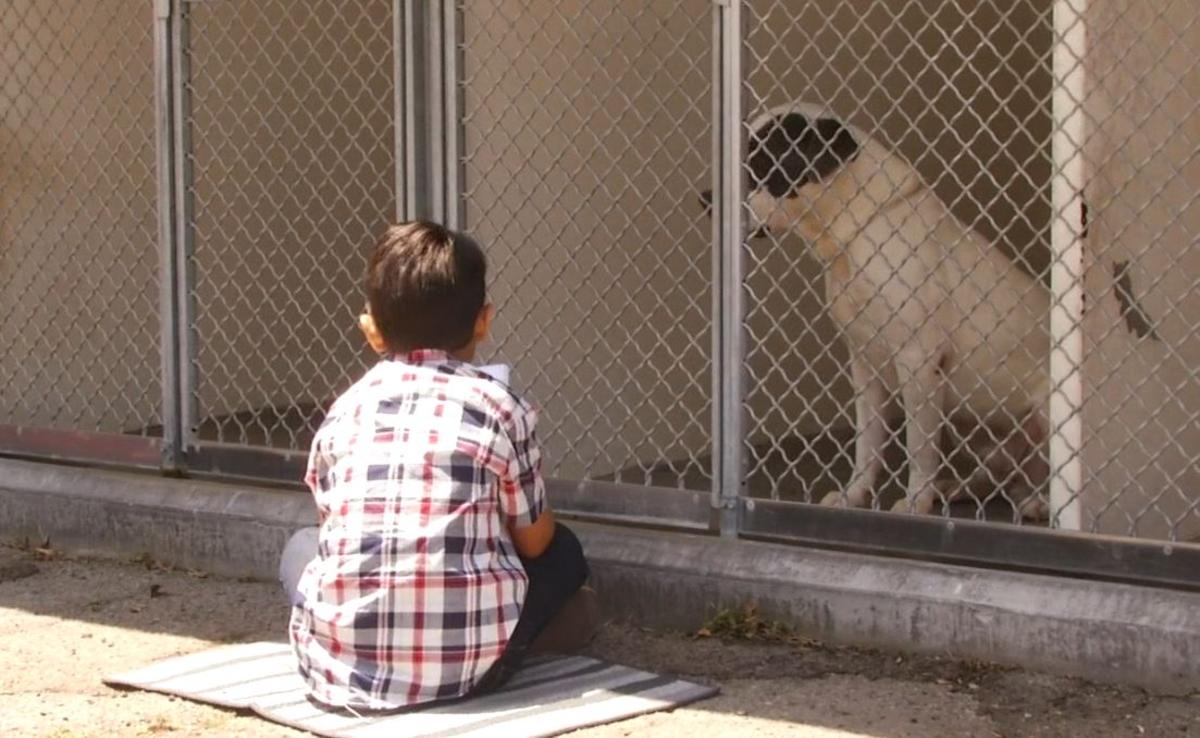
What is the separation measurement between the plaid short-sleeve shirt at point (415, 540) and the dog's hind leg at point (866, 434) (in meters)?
1.66

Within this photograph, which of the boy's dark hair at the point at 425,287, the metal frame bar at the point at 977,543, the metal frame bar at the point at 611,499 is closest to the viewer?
the boy's dark hair at the point at 425,287

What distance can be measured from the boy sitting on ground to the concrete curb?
799 millimetres

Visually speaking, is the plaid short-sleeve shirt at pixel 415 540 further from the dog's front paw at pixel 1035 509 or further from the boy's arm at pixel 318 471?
the dog's front paw at pixel 1035 509

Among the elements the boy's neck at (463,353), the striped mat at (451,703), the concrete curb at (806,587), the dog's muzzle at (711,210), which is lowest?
the striped mat at (451,703)

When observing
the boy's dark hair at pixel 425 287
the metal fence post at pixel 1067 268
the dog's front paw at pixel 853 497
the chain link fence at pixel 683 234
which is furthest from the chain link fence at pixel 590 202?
the boy's dark hair at pixel 425 287

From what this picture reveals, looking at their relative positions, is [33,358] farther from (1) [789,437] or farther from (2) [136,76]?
(1) [789,437]

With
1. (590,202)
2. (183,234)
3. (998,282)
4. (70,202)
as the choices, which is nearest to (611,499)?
(590,202)

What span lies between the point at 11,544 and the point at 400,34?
222cm

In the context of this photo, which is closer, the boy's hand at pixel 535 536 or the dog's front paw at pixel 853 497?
the boy's hand at pixel 535 536

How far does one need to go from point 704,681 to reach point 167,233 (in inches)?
98.3

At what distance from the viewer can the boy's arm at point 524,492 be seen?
4.14 m

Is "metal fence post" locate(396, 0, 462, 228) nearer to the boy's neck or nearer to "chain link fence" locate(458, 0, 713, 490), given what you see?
"chain link fence" locate(458, 0, 713, 490)

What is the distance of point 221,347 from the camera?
744 centimetres

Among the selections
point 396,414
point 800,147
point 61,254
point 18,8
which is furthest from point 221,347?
point 396,414
